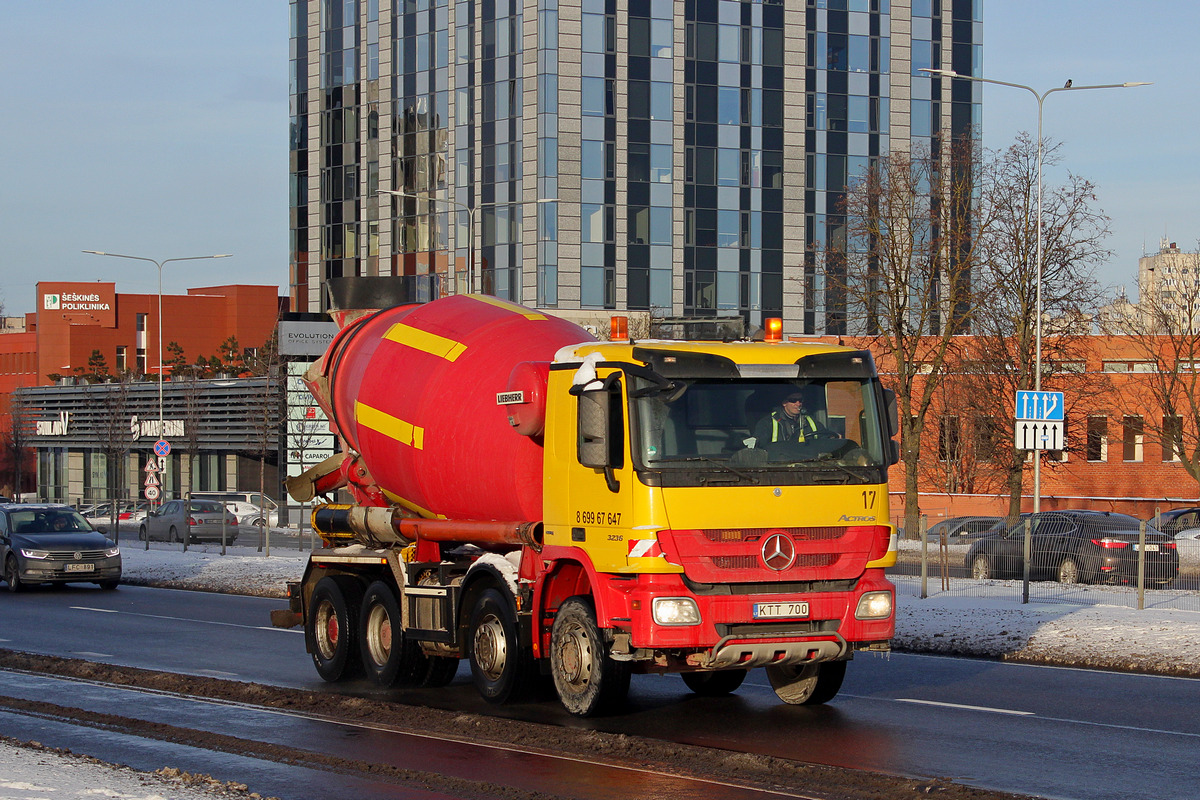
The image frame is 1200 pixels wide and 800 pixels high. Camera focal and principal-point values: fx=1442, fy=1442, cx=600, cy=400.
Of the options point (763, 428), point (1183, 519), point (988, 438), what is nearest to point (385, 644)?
point (763, 428)

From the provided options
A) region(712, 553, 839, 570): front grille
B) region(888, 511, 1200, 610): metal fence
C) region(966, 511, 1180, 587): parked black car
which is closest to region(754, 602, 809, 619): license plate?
region(712, 553, 839, 570): front grille

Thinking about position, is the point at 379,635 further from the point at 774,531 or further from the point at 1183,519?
the point at 1183,519

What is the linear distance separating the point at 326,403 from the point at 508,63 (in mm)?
55484

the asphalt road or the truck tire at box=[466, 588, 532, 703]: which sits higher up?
the truck tire at box=[466, 588, 532, 703]

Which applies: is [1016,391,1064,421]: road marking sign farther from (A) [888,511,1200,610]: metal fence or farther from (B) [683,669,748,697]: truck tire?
(B) [683,669,748,697]: truck tire

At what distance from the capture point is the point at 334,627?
568 inches

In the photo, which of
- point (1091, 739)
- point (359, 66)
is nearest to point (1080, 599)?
point (1091, 739)

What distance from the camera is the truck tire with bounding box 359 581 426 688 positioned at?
13.5 metres

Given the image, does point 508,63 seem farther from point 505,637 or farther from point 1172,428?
point 505,637

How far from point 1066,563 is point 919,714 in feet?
39.9

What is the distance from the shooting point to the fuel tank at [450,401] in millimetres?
11750

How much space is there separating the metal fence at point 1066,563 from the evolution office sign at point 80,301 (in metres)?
98.9

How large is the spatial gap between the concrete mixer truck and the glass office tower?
5459 cm

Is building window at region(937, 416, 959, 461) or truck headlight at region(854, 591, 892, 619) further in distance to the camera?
building window at region(937, 416, 959, 461)
